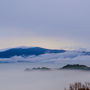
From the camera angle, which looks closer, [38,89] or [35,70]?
[38,89]

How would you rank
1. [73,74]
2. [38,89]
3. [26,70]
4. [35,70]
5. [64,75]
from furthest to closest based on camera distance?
[26,70] < [35,70] < [64,75] < [73,74] < [38,89]

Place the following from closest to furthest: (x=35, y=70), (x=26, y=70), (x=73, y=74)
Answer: (x=73, y=74) < (x=35, y=70) < (x=26, y=70)

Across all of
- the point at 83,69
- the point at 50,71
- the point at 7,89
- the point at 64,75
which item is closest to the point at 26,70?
the point at 50,71

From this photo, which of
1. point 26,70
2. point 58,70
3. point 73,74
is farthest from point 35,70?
point 73,74

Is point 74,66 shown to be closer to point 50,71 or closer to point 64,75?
point 64,75

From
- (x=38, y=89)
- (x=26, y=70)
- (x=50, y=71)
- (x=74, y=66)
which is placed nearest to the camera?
(x=38, y=89)

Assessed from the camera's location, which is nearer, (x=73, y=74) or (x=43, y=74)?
(x=73, y=74)

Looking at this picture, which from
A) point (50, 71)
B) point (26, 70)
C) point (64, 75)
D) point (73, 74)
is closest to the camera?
point (73, 74)

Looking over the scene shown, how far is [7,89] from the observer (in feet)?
87.8

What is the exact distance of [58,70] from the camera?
2069 inches

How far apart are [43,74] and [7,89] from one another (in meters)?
24.5

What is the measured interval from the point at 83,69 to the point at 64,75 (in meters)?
9.14

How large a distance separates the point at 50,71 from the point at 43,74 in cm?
484

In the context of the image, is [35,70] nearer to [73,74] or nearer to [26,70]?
[26,70]
